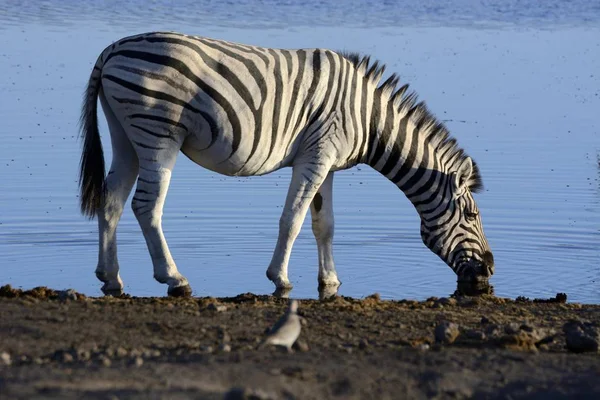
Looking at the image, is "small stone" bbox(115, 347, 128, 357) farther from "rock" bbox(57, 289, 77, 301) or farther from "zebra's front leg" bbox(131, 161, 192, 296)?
"zebra's front leg" bbox(131, 161, 192, 296)

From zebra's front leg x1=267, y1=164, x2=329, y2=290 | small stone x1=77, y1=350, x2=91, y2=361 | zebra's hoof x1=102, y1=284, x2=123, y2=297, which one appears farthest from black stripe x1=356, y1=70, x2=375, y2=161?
small stone x1=77, y1=350, x2=91, y2=361

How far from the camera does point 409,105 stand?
10148mm

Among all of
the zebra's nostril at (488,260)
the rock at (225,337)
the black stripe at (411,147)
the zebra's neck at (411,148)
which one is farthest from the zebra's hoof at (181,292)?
the zebra's nostril at (488,260)

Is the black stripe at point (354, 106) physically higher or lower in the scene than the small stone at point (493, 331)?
higher

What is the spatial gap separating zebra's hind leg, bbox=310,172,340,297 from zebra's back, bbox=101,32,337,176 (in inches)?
29.7

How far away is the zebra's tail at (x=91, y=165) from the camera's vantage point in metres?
9.57

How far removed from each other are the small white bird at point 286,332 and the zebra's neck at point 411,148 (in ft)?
11.3

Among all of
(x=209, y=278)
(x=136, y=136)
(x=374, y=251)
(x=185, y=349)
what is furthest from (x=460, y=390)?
(x=374, y=251)

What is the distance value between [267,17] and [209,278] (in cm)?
2004

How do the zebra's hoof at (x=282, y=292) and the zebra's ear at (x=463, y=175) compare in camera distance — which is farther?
the zebra's ear at (x=463, y=175)

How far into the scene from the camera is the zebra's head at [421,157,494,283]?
33.9 ft

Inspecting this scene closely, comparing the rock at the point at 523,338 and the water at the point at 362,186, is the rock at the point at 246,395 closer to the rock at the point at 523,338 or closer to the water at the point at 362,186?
the rock at the point at 523,338

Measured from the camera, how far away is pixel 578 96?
20016mm

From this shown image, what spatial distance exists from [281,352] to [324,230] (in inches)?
159
